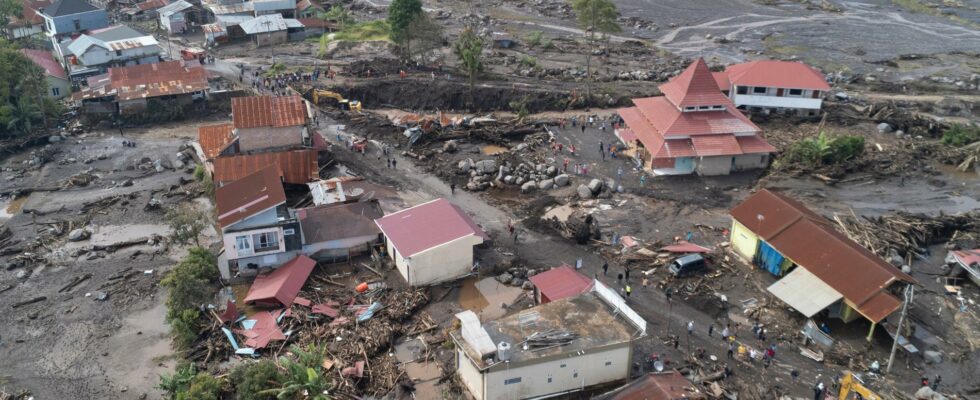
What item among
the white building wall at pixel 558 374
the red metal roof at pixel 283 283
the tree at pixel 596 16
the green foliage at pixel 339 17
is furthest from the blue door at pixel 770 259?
the green foliage at pixel 339 17

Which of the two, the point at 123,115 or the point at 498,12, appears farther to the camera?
the point at 498,12

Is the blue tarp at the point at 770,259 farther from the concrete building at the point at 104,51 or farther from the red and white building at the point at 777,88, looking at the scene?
the concrete building at the point at 104,51

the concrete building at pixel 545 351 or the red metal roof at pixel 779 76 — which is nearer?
the concrete building at pixel 545 351

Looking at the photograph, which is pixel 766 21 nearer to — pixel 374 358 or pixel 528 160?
pixel 528 160

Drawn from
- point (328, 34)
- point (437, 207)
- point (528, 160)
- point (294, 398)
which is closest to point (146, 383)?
point (294, 398)

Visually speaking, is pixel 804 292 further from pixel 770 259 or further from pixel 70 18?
pixel 70 18

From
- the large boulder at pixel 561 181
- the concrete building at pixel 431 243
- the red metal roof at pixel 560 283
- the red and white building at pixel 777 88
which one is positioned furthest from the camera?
the red and white building at pixel 777 88

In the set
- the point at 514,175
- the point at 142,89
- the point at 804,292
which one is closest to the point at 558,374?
the point at 804,292
